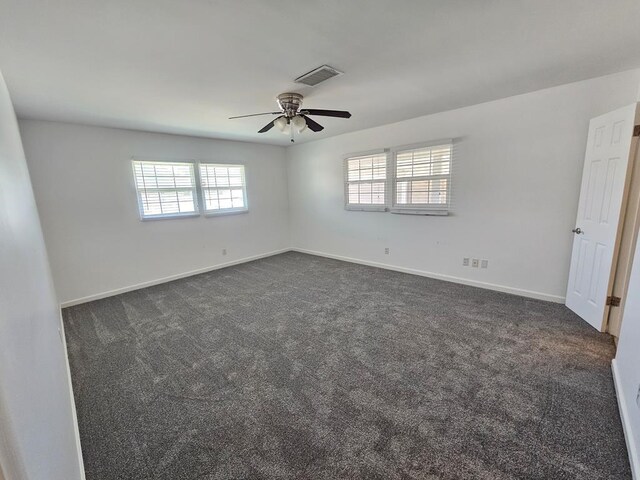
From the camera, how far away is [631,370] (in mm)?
1696

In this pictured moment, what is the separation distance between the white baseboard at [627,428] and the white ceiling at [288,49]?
2.41 metres

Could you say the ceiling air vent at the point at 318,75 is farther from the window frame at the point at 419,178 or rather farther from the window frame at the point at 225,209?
the window frame at the point at 225,209

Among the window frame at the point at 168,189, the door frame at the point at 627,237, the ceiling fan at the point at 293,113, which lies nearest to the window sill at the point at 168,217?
the window frame at the point at 168,189

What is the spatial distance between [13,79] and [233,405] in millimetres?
3135

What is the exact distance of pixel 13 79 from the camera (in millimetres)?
2238

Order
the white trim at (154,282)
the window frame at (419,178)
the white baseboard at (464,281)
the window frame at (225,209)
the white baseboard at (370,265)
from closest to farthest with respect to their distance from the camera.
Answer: the white baseboard at (464,281)
the white baseboard at (370,265)
the white trim at (154,282)
the window frame at (419,178)
the window frame at (225,209)

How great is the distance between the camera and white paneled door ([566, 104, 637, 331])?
2.45 m

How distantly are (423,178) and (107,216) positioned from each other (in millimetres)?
4759

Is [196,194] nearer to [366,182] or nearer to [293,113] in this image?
[293,113]

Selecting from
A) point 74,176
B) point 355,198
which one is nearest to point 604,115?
point 355,198

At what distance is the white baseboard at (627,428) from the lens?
138 centimetres

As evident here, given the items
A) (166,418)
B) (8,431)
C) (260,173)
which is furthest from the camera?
(260,173)

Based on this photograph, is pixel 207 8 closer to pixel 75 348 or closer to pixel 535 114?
pixel 75 348

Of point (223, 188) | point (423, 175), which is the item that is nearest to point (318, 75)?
point (423, 175)
